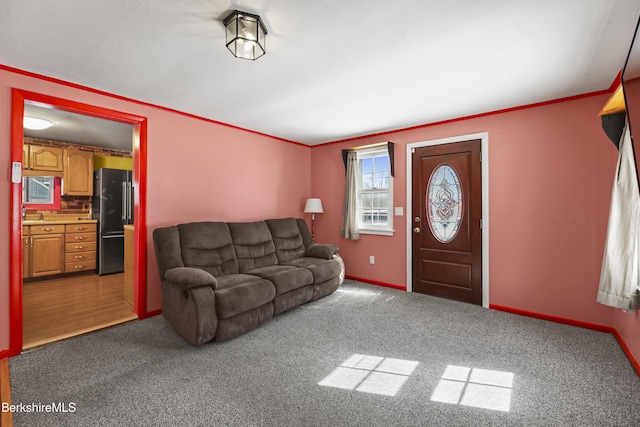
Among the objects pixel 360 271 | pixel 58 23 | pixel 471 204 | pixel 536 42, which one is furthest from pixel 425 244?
pixel 58 23

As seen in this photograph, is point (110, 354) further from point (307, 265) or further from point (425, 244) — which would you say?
point (425, 244)

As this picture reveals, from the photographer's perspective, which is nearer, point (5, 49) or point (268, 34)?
point (268, 34)

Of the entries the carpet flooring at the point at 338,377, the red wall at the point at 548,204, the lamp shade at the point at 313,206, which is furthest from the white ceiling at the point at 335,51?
the carpet flooring at the point at 338,377

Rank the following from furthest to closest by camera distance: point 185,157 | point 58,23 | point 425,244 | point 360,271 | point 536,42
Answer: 1. point 360,271
2. point 425,244
3. point 185,157
4. point 536,42
5. point 58,23

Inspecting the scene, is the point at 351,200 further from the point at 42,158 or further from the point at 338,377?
the point at 42,158

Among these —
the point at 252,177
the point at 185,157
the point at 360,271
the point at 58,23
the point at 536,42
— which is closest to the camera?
the point at 58,23

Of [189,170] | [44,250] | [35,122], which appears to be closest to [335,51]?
[189,170]

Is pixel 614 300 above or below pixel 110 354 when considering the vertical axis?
above

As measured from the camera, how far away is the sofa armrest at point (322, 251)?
4.09 meters

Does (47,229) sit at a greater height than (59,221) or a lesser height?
lesser

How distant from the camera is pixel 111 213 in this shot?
17.1 ft

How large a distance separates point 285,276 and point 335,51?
2182 millimetres

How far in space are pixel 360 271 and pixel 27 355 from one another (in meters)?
3.84

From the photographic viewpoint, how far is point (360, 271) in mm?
4773
